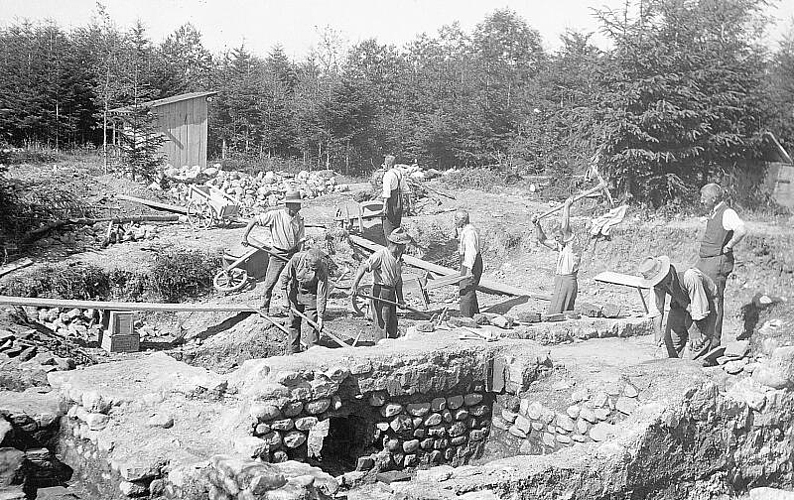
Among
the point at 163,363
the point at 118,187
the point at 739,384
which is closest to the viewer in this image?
the point at 739,384

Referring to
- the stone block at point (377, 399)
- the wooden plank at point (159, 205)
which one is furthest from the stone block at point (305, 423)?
the wooden plank at point (159, 205)

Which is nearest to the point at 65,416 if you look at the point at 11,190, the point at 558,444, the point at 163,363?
the point at 163,363

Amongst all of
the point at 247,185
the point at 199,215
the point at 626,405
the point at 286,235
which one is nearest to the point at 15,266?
the point at 199,215

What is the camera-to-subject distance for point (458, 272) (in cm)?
1255

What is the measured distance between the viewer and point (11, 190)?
15.3 metres

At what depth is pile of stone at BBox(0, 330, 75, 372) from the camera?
895 cm

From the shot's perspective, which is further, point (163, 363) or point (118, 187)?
point (118, 187)

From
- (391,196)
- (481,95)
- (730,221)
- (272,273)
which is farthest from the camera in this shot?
(481,95)

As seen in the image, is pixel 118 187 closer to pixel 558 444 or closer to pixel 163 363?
pixel 163 363

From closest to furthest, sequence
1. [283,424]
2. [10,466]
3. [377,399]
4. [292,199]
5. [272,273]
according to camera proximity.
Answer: [10,466] → [283,424] → [377,399] → [292,199] → [272,273]

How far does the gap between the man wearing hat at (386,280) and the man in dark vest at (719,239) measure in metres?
3.45

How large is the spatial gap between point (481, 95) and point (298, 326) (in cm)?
1743

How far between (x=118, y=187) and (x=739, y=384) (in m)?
14.9

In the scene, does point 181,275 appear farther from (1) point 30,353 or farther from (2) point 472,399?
(2) point 472,399
